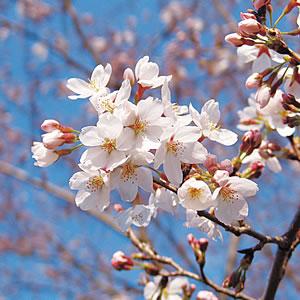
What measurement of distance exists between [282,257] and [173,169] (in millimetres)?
549

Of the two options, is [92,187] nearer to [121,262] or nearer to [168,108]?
[168,108]

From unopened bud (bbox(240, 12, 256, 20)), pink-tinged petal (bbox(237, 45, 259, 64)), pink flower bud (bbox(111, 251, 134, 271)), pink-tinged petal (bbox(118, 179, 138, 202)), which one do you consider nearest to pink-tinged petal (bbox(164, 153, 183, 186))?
pink-tinged petal (bbox(118, 179, 138, 202))

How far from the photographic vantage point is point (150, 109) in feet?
4.01

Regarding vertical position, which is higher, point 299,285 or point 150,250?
point 150,250

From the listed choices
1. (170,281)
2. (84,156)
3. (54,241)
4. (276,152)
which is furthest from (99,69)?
(54,241)

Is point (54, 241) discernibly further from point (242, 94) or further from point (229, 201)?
point (229, 201)

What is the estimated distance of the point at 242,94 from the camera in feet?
20.0

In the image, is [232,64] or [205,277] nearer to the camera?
[205,277]

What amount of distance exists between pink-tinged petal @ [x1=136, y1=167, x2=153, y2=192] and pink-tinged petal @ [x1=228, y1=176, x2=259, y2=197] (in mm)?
220

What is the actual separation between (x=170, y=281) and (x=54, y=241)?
4645mm

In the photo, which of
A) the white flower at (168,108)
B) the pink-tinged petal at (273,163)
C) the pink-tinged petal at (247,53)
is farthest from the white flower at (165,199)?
the pink-tinged petal at (273,163)

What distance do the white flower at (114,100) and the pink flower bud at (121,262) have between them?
2.57ft

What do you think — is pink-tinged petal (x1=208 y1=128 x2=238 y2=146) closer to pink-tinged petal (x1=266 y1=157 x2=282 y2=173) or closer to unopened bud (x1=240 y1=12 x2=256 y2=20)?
unopened bud (x1=240 y1=12 x2=256 y2=20)

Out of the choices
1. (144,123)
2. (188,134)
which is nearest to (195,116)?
(188,134)
